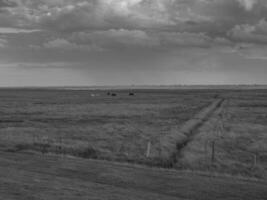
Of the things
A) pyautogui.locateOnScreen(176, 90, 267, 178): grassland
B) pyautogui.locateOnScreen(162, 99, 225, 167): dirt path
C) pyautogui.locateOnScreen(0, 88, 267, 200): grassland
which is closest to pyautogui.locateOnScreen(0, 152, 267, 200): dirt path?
pyautogui.locateOnScreen(0, 88, 267, 200): grassland

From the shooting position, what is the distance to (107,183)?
15.6 metres

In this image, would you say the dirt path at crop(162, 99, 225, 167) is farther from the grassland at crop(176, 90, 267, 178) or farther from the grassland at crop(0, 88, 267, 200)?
the grassland at crop(176, 90, 267, 178)

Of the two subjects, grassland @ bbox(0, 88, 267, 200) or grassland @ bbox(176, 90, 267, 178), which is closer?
grassland @ bbox(0, 88, 267, 200)

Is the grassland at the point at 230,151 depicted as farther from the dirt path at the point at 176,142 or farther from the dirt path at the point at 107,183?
the dirt path at the point at 107,183

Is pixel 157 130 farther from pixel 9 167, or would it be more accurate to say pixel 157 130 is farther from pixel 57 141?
pixel 9 167

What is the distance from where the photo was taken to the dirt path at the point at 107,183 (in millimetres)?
13711

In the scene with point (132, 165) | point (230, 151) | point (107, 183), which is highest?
point (107, 183)

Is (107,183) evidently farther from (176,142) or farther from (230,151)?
(176,142)

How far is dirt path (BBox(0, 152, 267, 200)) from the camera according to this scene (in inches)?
540

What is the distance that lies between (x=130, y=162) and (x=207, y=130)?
17757 millimetres

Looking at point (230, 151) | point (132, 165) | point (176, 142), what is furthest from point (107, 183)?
point (176, 142)

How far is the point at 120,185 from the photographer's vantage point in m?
15.4

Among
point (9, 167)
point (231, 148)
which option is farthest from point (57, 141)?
point (231, 148)

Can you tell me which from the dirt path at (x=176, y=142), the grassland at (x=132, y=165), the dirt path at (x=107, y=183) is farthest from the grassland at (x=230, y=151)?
the dirt path at (x=107, y=183)
